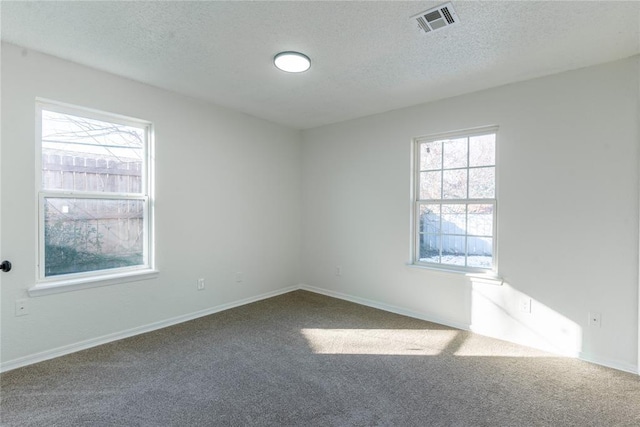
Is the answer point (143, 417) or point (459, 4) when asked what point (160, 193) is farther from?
point (459, 4)

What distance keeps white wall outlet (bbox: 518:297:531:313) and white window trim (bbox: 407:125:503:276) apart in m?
0.25

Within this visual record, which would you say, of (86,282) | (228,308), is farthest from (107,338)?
(228,308)

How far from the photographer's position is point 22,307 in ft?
8.46

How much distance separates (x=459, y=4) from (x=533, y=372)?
2784 mm

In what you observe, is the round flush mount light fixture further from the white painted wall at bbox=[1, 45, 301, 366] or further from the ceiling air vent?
the white painted wall at bbox=[1, 45, 301, 366]

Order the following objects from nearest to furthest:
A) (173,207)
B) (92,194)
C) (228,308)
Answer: (92,194) → (173,207) → (228,308)

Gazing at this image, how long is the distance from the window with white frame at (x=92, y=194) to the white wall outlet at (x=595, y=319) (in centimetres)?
426

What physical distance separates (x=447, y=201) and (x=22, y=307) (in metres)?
4.16

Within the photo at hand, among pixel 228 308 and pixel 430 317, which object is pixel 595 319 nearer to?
pixel 430 317

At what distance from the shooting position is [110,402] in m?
2.10

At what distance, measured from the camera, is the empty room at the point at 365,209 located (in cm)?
212

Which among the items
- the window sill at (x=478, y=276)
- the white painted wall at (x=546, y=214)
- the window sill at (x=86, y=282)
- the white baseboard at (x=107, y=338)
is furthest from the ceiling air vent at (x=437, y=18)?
the white baseboard at (x=107, y=338)

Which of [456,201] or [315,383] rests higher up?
[456,201]

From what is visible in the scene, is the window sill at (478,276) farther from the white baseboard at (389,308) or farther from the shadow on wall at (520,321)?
the white baseboard at (389,308)
